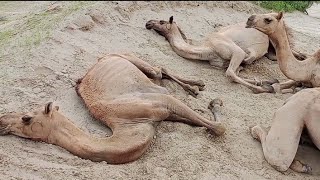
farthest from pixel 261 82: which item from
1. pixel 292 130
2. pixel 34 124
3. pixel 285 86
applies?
pixel 34 124

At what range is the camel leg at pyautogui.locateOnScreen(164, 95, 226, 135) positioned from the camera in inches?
241

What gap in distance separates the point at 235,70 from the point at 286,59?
116 centimetres

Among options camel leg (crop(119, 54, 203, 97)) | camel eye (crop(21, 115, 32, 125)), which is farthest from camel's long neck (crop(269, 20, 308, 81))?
camel eye (crop(21, 115, 32, 125))

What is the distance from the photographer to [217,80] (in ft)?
25.1

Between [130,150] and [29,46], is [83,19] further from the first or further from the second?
[130,150]

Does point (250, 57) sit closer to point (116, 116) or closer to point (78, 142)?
point (116, 116)

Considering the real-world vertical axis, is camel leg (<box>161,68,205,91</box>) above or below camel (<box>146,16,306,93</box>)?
above

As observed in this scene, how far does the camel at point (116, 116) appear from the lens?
217 inches

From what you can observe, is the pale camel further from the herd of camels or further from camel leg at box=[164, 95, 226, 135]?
camel leg at box=[164, 95, 226, 135]

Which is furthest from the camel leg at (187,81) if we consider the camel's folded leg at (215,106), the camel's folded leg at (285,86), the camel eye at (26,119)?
the camel eye at (26,119)

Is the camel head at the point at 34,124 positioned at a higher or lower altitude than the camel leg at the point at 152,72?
higher

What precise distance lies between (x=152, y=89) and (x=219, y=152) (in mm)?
976

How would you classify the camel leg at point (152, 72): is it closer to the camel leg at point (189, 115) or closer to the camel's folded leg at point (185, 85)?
the camel's folded leg at point (185, 85)

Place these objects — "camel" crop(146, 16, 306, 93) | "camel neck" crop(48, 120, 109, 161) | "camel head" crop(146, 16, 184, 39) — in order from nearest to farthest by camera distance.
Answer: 1. "camel neck" crop(48, 120, 109, 161)
2. "camel" crop(146, 16, 306, 93)
3. "camel head" crop(146, 16, 184, 39)
